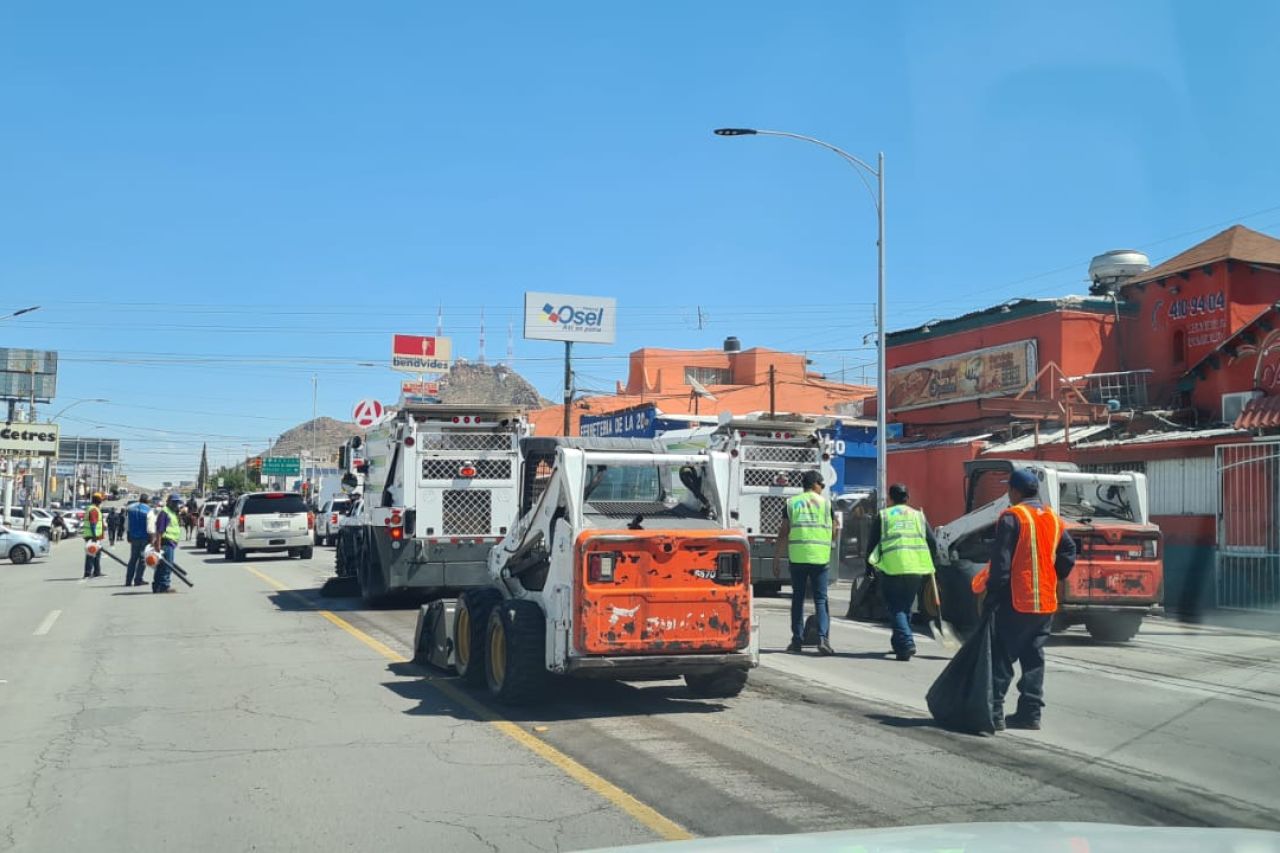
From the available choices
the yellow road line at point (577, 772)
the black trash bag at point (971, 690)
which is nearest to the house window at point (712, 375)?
the yellow road line at point (577, 772)

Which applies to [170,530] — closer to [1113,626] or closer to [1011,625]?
[1113,626]

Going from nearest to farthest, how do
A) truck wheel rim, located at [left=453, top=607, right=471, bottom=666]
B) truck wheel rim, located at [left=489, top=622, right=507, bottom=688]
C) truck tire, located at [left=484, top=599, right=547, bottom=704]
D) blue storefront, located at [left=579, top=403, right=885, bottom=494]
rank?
truck tire, located at [left=484, top=599, right=547, bottom=704] → truck wheel rim, located at [left=489, top=622, right=507, bottom=688] → truck wheel rim, located at [left=453, top=607, right=471, bottom=666] → blue storefront, located at [left=579, top=403, right=885, bottom=494]

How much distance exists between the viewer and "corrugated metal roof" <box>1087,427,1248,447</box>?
19.1 meters

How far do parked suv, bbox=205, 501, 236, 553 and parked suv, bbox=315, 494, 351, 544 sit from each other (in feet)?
12.4

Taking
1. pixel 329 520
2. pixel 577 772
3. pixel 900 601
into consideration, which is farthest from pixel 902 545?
pixel 329 520

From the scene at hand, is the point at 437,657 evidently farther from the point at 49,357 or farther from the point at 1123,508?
the point at 49,357

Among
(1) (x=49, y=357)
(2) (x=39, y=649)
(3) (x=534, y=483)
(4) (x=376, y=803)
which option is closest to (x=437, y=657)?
(3) (x=534, y=483)

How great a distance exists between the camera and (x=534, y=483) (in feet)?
34.4

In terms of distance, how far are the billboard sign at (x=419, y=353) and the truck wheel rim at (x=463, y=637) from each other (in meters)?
42.2

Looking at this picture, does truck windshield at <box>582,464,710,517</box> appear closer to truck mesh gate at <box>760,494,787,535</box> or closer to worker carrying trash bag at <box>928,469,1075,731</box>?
worker carrying trash bag at <box>928,469,1075,731</box>

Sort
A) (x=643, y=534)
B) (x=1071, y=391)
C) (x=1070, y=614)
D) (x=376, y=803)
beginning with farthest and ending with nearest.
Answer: (x=1071, y=391) → (x=1070, y=614) → (x=643, y=534) → (x=376, y=803)

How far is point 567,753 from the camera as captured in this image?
7449 mm

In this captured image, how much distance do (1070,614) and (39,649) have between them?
11993 millimetres

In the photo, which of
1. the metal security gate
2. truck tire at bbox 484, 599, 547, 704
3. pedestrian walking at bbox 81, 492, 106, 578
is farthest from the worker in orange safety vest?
pedestrian walking at bbox 81, 492, 106, 578
